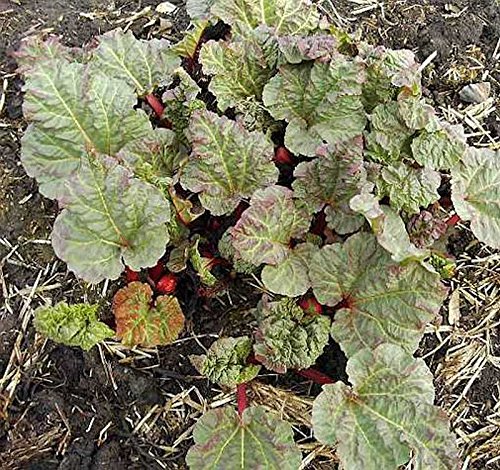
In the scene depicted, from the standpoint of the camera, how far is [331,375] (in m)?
2.17

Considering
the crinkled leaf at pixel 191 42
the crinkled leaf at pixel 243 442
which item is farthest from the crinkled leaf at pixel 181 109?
the crinkled leaf at pixel 243 442

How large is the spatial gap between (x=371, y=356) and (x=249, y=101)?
75 centimetres

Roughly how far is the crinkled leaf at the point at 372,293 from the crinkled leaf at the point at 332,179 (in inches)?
4.3

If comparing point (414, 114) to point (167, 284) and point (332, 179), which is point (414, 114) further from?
point (167, 284)

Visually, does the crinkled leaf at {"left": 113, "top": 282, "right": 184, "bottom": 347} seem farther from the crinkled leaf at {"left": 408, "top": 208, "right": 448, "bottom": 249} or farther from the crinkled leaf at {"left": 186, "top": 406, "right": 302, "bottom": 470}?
the crinkled leaf at {"left": 408, "top": 208, "right": 448, "bottom": 249}

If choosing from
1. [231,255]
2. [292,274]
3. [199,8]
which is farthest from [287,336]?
[199,8]

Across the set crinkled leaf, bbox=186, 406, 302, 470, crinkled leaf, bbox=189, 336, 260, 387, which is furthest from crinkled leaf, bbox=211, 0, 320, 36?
crinkled leaf, bbox=186, 406, 302, 470

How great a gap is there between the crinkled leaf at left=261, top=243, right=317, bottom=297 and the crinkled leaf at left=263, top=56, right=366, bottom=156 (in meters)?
0.26

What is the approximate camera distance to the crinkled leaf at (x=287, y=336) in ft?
6.48

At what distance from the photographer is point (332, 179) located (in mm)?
2076

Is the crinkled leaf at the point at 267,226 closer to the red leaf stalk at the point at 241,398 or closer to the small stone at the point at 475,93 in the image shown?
the red leaf stalk at the point at 241,398

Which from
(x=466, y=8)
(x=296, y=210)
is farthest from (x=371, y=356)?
(x=466, y=8)

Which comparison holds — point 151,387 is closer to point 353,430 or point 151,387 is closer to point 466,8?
point 353,430

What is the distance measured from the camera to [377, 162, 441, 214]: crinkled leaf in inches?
82.6
